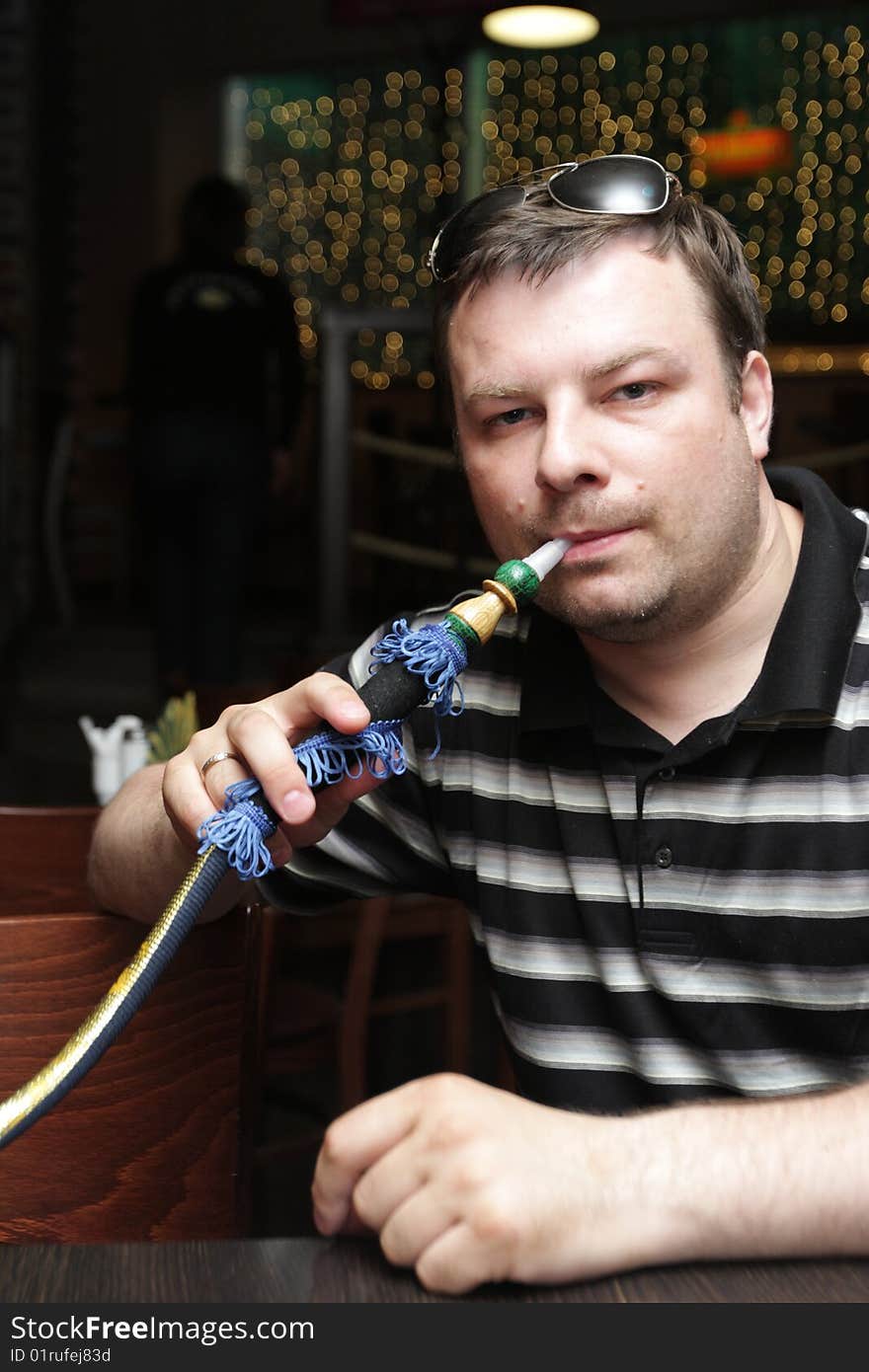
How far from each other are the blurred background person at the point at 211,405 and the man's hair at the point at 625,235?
2.77 m

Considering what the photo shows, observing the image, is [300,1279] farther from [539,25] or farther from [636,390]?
[539,25]

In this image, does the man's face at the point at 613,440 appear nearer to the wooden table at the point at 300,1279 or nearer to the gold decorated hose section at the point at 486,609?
the gold decorated hose section at the point at 486,609

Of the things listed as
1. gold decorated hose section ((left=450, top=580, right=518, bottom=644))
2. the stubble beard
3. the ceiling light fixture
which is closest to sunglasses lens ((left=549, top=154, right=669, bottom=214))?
the stubble beard

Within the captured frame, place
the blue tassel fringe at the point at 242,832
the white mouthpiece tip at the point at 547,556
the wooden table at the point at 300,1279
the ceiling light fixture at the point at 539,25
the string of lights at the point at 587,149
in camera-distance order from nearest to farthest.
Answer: the wooden table at the point at 300,1279, the blue tassel fringe at the point at 242,832, the white mouthpiece tip at the point at 547,556, the ceiling light fixture at the point at 539,25, the string of lights at the point at 587,149

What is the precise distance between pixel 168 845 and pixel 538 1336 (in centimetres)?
58

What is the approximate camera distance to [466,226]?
123 centimetres

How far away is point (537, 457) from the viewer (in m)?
1.13

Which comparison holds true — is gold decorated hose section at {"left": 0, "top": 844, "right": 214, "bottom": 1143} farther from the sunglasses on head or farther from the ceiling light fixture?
the ceiling light fixture

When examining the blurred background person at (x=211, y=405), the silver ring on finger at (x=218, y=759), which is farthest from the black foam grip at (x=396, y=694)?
the blurred background person at (x=211, y=405)

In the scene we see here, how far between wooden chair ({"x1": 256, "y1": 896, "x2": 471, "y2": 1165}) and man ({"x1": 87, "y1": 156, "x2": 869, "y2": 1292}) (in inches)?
31.8

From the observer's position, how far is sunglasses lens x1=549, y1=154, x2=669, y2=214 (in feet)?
3.89

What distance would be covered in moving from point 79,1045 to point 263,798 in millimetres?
208

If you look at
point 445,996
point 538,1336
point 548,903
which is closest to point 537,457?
point 548,903

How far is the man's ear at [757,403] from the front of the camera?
1254 mm
